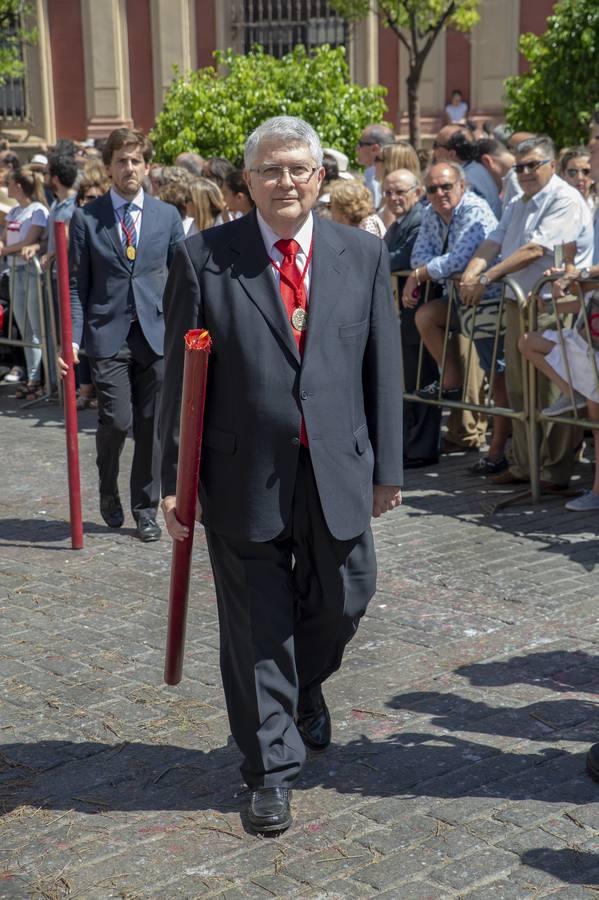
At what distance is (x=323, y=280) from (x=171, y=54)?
85.9ft

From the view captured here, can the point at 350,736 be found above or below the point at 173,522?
below

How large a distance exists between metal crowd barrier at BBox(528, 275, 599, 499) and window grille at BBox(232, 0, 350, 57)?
72.4 feet

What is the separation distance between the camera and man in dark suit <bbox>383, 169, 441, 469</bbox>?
8.73 metres

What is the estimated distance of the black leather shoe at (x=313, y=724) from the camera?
445cm

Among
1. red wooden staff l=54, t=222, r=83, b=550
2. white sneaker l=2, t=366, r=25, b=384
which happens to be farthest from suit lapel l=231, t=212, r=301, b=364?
white sneaker l=2, t=366, r=25, b=384

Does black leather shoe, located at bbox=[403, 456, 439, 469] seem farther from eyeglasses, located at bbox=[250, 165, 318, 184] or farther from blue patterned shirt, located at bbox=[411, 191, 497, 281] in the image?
eyeglasses, located at bbox=[250, 165, 318, 184]

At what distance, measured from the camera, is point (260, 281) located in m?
3.99

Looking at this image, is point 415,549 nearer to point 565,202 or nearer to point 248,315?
point 565,202

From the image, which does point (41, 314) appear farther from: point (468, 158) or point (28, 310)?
point (468, 158)

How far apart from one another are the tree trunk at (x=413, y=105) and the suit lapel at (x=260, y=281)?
20801mm

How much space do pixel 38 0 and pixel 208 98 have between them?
15.9 meters

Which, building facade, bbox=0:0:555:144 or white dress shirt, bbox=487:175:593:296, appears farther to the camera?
building facade, bbox=0:0:555:144

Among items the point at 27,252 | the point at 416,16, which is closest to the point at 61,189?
the point at 27,252

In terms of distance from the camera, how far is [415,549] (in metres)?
6.88
